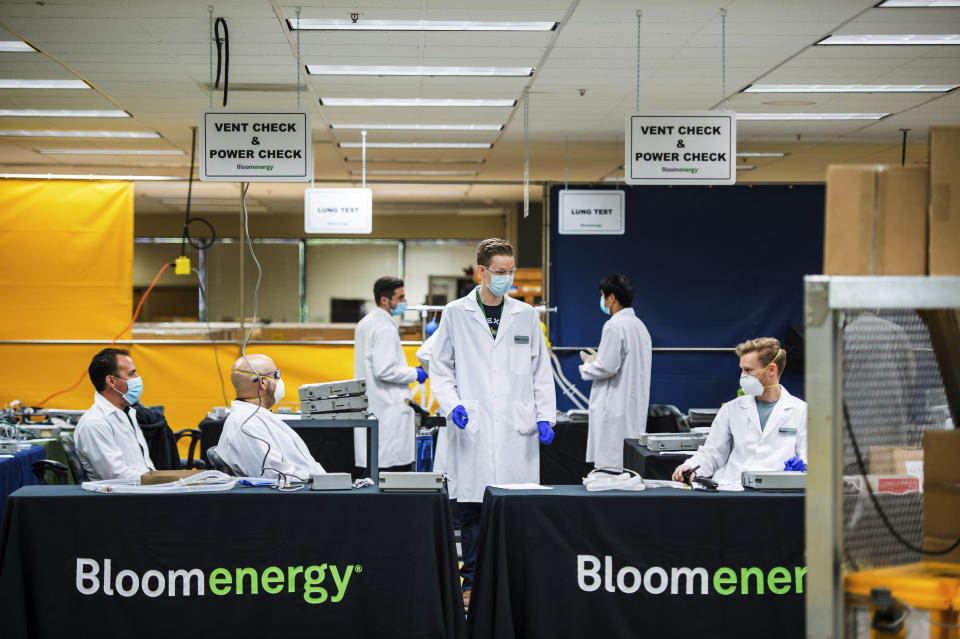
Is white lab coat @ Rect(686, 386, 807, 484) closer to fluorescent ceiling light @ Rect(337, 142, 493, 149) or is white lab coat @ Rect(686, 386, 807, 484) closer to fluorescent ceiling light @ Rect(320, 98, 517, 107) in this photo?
fluorescent ceiling light @ Rect(320, 98, 517, 107)

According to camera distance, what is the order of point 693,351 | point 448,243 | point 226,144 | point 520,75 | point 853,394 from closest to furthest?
1. point 853,394
2. point 226,144
3. point 520,75
4. point 693,351
5. point 448,243

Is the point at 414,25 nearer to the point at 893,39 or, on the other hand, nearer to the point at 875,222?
the point at 893,39

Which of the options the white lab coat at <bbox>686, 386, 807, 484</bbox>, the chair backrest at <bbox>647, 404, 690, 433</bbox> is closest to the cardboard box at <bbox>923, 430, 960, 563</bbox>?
the white lab coat at <bbox>686, 386, 807, 484</bbox>

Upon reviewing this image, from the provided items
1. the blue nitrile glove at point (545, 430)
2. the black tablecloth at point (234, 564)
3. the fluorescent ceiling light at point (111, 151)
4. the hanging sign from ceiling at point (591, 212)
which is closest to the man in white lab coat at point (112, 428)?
the black tablecloth at point (234, 564)

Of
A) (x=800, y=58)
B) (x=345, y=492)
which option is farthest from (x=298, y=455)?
(x=800, y=58)

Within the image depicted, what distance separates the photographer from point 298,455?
394 cm

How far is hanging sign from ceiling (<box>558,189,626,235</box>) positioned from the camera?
29.0 feet

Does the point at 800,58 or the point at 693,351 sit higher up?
the point at 800,58

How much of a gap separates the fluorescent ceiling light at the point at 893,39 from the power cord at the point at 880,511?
4.79m

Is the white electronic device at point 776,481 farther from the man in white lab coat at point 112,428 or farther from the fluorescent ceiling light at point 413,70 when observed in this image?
the fluorescent ceiling light at point 413,70

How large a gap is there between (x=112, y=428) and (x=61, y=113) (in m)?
5.52

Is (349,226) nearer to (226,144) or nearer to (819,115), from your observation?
(226,144)

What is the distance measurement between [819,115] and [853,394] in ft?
23.6

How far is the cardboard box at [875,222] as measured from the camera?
1857mm
